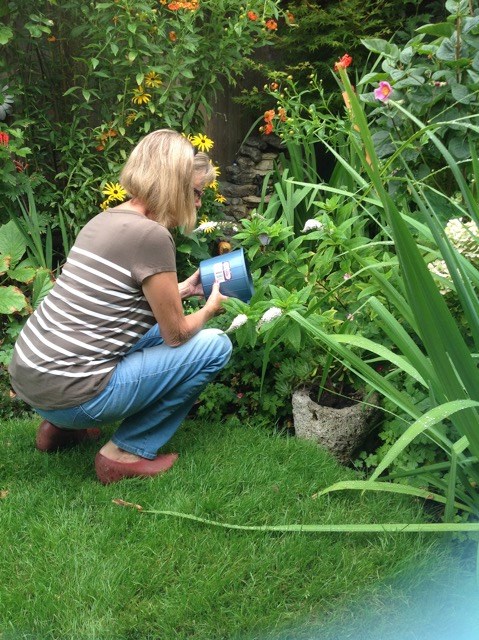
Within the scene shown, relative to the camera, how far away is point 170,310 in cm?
266

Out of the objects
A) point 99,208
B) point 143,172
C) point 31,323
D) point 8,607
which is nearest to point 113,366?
point 31,323

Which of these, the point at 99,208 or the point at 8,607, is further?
the point at 99,208

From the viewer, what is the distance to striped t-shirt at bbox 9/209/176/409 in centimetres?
258

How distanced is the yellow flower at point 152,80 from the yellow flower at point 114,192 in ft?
1.91

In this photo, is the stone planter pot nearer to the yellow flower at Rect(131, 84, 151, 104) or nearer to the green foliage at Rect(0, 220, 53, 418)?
the green foliage at Rect(0, 220, 53, 418)

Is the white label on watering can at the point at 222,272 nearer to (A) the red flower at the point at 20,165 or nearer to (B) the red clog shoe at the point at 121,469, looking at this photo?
(B) the red clog shoe at the point at 121,469

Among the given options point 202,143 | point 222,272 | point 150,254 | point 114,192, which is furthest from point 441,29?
point 114,192

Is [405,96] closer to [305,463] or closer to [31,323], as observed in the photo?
[305,463]

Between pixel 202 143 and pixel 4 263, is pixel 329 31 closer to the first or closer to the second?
pixel 202 143

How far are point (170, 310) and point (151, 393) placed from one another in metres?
0.33

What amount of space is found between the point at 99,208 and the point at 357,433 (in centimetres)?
220

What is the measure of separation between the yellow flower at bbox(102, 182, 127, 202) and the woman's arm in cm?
157

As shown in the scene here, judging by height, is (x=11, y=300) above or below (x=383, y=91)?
below

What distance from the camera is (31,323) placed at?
275 centimetres
